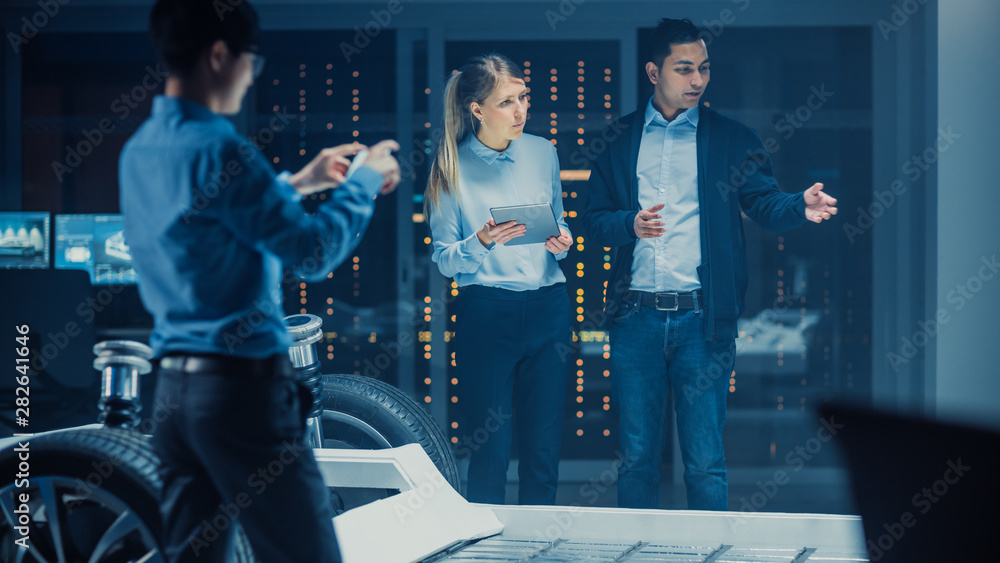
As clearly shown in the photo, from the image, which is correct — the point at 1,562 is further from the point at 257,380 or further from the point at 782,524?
the point at 782,524

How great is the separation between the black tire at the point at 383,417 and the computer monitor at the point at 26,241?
6.07 ft

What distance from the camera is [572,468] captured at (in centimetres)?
422

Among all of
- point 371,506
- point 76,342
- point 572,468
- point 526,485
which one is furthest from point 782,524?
point 76,342

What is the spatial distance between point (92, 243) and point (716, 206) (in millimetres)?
2880

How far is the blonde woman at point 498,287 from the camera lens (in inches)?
119

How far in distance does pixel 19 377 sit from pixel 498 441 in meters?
2.07
